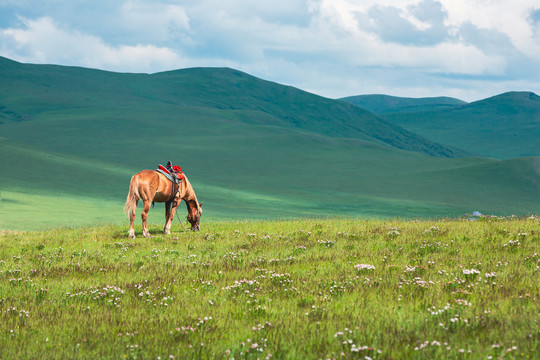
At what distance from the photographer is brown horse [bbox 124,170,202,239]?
65.4 feet

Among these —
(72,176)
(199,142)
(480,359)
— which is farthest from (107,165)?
(480,359)

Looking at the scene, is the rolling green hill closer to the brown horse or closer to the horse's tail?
the brown horse

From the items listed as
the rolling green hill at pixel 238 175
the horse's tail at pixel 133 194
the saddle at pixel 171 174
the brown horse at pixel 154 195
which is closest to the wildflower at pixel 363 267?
the brown horse at pixel 154 195

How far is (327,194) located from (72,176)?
1300 inches

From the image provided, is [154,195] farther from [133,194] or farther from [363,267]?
[363,267]

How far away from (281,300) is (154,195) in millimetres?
12130

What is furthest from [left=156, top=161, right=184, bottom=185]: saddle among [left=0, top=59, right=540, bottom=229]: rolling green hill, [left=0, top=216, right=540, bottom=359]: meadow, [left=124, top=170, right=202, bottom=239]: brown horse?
[left=0, top=59, right=540, bottom=229]: rolling green hill

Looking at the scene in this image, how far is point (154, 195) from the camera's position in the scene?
20.4m

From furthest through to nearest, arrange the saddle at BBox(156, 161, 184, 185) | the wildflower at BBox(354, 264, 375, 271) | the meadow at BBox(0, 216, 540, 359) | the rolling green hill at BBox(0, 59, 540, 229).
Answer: the rolling green hill at BBox(0, 59, 540, 229) → the saddle at BBox(156, 161, 184, 185) → the wildflower at BBox(354, 264, 375, 271) → the meadow at BBox(0, 216, 540, 359)

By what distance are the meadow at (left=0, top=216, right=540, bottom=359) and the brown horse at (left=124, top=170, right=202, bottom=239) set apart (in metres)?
3.98

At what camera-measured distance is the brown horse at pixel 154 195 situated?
19922mm

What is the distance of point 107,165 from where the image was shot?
78375 mm

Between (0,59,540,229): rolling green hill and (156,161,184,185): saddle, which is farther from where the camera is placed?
(0,59,540,229): rolling green hill

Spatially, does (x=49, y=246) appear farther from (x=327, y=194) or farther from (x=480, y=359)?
(x=327, y=194)
